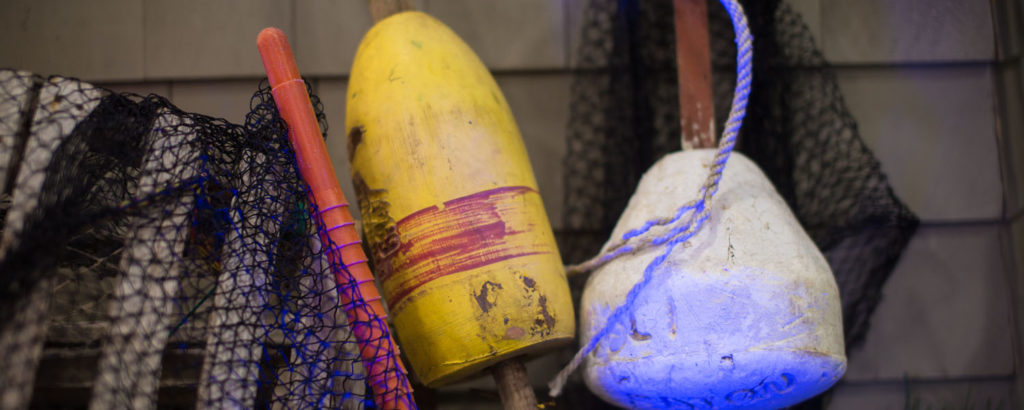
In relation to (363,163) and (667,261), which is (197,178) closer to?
(363,163)

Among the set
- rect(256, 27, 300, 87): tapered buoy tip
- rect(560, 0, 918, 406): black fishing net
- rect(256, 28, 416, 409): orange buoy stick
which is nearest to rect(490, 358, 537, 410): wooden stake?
rect(256, 28, 416, 409): orange buoy stick

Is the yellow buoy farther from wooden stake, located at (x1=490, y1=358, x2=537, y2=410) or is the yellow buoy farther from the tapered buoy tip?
the tapered buoy tip

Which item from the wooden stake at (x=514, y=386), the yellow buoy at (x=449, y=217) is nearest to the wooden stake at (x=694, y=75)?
the yellow buoy at (x=449, y=217)

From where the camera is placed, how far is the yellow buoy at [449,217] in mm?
1031

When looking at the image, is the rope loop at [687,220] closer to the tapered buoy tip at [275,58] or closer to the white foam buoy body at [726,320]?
the white foam buoy body at [726,320]

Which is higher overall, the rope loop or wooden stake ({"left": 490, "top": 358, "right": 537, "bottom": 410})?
the rope loop

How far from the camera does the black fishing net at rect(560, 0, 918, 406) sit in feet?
4.85

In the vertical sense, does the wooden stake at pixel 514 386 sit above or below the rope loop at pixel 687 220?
below

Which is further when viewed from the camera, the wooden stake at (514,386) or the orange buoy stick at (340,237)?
the wooden stake at (514,386)

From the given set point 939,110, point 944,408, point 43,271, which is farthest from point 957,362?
point 43,271

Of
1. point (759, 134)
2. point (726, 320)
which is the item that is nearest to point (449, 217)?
point (726, 320)

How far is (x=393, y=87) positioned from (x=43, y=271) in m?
0.55

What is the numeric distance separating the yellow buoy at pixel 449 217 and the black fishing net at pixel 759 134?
409 millimetres

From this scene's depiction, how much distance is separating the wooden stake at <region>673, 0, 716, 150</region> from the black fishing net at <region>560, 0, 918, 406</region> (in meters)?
0.14
